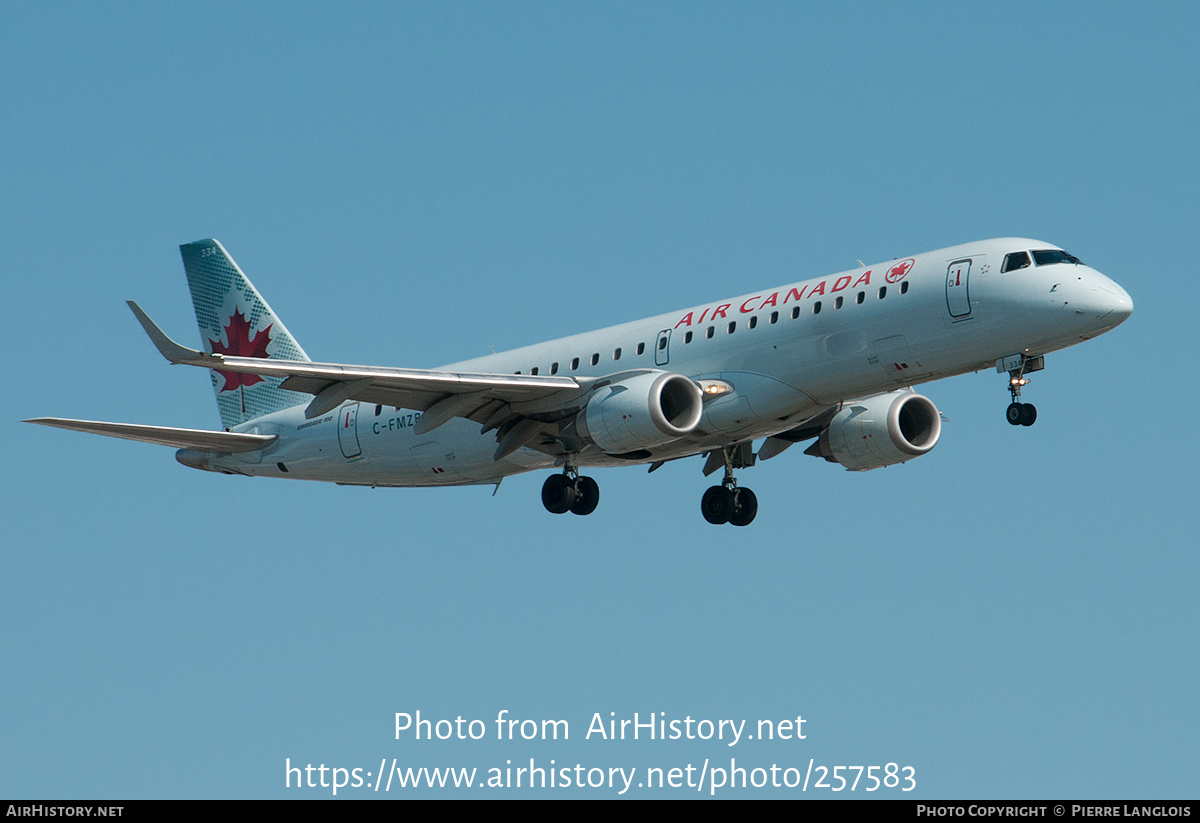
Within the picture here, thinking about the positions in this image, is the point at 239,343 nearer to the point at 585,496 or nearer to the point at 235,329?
the point at 235,329

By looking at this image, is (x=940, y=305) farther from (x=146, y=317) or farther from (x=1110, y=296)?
(x=146, y=317)

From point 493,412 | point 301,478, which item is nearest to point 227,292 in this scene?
point 301,478

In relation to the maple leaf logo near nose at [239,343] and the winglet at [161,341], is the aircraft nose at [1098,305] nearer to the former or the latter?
the winglet at [161,341]

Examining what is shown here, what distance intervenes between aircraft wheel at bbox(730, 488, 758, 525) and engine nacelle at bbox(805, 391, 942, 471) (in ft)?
8.76

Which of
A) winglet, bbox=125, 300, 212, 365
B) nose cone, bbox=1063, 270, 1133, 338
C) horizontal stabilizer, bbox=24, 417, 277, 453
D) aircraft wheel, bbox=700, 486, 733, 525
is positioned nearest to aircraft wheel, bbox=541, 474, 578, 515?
aircraft wheel, bbox=700, 486, 733, 525

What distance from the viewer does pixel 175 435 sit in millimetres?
41812

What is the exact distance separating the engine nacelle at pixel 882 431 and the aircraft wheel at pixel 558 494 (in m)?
5.98

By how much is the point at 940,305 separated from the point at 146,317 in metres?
15.8

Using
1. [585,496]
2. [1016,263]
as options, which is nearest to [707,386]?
[585,496]

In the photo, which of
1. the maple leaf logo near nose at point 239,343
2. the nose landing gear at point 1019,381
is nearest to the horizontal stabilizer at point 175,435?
the maple leaf logo near nose at point 239,343

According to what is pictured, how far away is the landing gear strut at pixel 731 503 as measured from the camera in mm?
42750

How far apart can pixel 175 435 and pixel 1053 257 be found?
20986mm

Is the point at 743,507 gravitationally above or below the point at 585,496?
above

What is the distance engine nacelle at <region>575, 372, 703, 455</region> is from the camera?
120ft
